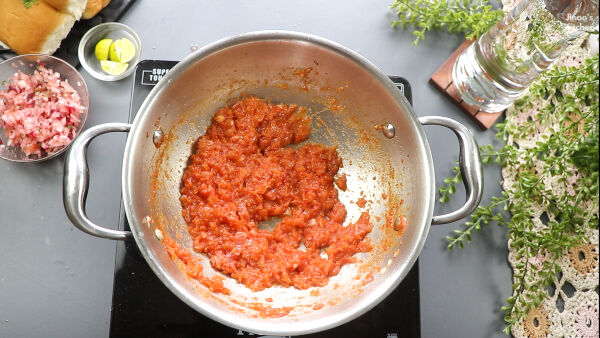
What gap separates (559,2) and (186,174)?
1.66 m

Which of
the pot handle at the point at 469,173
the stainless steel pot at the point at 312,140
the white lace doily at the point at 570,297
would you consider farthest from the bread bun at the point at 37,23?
the white lace doily at the point at 570,297

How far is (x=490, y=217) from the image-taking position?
226 cm

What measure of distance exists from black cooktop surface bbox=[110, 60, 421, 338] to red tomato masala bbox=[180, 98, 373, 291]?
22 cm

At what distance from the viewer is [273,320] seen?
1882mm

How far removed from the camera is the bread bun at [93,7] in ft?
7.62

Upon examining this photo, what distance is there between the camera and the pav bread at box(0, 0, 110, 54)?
84.1 inches

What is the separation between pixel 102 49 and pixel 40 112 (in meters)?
0.41

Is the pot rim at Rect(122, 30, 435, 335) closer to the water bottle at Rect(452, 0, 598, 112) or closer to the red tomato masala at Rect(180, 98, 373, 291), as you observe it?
the red tomato masala at Rect(180, 98, 373, 291)

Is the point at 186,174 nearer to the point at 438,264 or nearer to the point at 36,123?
the point at 36,123

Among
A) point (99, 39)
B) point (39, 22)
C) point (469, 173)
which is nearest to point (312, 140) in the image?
point (469, 173)

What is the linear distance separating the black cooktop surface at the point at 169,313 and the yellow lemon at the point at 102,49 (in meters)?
0.81

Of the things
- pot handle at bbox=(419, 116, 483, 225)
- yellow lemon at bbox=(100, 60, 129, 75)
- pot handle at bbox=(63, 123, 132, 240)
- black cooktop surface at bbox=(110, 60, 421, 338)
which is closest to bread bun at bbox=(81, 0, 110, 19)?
yellow lemon at bbox=(100, 60, 129, 75)

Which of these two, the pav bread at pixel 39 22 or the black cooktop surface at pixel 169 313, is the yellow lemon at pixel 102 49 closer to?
the pav bread at pixel 39 22

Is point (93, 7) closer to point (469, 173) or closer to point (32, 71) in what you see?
→ point (32, 71)
